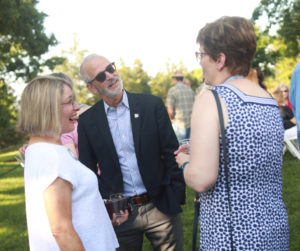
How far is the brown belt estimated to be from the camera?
2.78 metres

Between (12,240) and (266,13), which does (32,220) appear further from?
(266,13)

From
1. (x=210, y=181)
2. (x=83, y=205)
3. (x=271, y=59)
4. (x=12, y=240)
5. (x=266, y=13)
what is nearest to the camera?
(x=210, y=181)

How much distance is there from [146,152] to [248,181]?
116 cm

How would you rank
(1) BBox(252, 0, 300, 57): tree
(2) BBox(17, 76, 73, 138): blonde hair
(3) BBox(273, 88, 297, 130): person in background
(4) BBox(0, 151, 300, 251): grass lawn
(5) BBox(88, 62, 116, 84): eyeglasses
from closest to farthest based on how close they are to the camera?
(2) BBox(17, 76, 73, 138): blonde hair, (5) BBox(88, 62, 116, 84): eyeglasses, (4) BBox(0, 151, 300, 251): grass lawn, (3) BBox(273, 88, 297, 130): person in background, (1) BBox(252, 0, 300, 57): tree

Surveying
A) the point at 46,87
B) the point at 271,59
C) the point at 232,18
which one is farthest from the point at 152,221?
the point at 271,59

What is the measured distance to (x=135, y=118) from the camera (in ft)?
9.17

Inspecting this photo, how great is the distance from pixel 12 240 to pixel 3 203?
3.04 m

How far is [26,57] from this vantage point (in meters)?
19.7

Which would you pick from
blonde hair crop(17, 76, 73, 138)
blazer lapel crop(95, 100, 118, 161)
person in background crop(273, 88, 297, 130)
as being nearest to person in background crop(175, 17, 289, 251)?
blonde hair crop(17, 76, 73, 138)

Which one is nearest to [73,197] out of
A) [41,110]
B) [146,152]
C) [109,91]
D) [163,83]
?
[41,110]

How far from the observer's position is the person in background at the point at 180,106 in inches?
342

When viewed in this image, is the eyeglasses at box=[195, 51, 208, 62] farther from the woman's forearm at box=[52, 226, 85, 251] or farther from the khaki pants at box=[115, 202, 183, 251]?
the khaki pants at box=[115, 202, 183, 251]

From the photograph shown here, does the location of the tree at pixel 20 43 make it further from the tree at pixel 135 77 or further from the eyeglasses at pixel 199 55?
the tree at pixel 135 77

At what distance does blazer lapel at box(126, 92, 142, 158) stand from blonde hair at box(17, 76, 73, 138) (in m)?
0.84
